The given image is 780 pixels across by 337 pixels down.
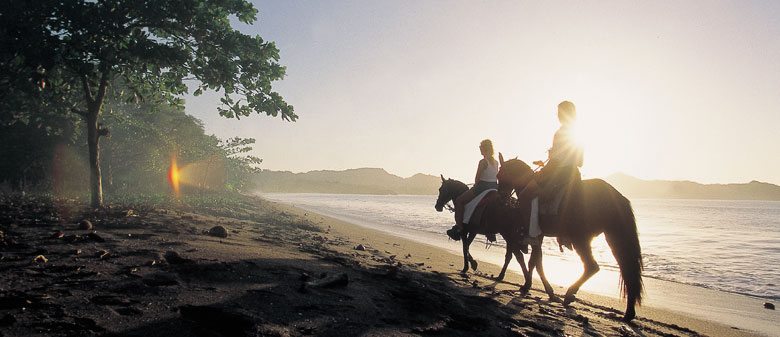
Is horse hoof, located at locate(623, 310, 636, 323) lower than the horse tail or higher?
lower

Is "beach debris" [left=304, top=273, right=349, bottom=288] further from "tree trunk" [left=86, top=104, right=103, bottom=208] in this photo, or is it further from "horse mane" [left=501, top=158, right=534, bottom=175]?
"tree trunk" [left=86, top=104, right=103, bottom=208]

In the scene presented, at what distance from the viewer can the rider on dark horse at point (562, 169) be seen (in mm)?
7160

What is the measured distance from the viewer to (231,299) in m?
4.07

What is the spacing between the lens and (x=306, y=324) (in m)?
3.71

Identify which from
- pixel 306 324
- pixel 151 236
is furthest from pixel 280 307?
pixel 151 236

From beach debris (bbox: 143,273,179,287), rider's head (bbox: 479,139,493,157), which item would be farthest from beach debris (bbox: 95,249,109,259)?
rider's head (bbox: 479,139,493,157)

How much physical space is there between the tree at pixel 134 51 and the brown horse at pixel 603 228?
9.30 metres

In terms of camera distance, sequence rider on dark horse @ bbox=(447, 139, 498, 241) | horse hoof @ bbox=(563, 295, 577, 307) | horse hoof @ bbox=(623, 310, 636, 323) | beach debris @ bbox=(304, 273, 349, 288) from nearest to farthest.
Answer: beach debris @ bbox=(304, 273, 349, 288), horse hoof @ bbox=(623, 310, 636, 323), horse hoof @ bbox=(563, 295, 577, 307), rider on dark horse @ bbox=(447, 139, 498, 241)

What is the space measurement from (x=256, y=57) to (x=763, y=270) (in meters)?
19.1

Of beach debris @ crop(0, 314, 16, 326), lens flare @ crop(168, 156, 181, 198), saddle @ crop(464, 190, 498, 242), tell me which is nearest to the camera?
beach debris @ crop(0, 314, 16, 326)

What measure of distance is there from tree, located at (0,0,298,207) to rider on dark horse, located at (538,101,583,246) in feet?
28.4

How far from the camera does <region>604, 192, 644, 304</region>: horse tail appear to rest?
20.9 feet

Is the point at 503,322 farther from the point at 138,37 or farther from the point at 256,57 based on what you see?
the point at 138,37

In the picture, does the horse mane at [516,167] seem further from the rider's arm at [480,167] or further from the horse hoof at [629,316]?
the horse hoof at [629,316]
